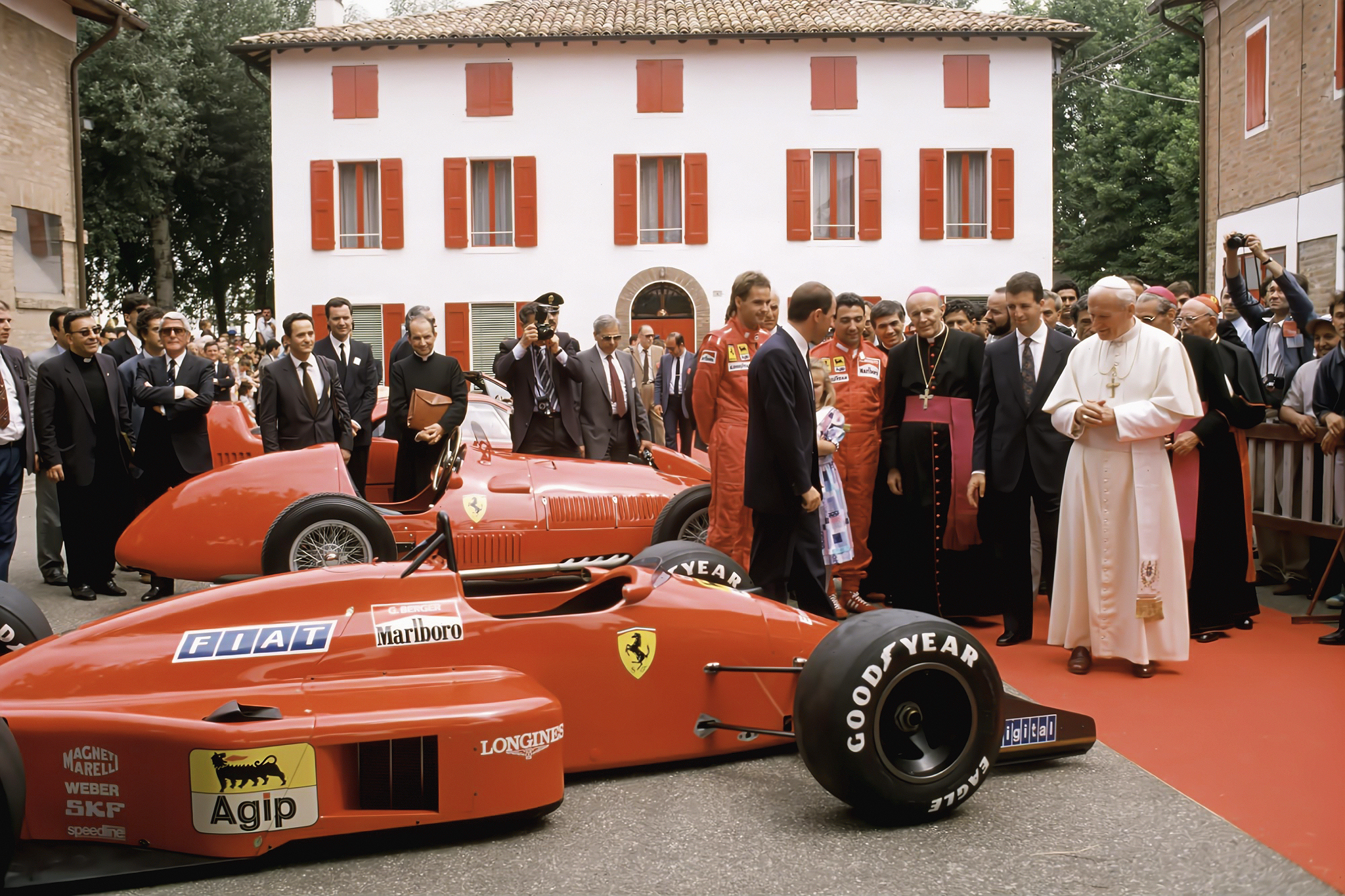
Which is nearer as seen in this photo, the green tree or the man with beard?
the man with beard

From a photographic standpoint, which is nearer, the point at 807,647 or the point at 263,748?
the point at 263,748

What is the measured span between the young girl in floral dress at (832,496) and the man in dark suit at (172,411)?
191 inches

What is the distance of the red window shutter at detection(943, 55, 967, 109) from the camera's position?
2652 centimetres

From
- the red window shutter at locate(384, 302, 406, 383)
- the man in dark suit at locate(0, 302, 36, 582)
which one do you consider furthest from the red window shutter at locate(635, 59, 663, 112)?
the man in dark suit at locate(0, 302, 36, 582)

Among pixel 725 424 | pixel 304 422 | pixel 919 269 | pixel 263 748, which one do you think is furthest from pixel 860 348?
pixel 919 269

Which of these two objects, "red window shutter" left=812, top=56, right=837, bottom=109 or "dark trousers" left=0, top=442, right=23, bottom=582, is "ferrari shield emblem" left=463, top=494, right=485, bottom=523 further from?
"red window shutter" left=812, top=56, right=837, bottom=109

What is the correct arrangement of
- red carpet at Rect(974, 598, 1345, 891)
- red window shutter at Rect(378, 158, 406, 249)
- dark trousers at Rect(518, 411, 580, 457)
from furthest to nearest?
red window shutter at Rect(378, 158, 406, 249) < dark trousers at Rect(518, 411, 580, 457) < red carpet at Rect(974, 598, 1345, 891)

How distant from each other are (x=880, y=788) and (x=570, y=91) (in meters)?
25.0

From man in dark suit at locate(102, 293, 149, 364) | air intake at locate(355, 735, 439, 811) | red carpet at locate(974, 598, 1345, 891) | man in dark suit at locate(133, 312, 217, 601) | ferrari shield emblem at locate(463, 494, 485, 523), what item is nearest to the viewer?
air intake at locate(355, 735, 439, 811)

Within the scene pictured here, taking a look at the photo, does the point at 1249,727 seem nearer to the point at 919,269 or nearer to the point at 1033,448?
the point at 1033,448

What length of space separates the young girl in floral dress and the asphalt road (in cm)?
266

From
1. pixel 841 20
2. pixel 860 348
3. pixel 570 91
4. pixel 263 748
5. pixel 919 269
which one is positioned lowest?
pixel 263 748

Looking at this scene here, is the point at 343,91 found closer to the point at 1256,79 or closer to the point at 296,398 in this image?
the point at 1256,79

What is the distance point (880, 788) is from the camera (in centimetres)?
365
